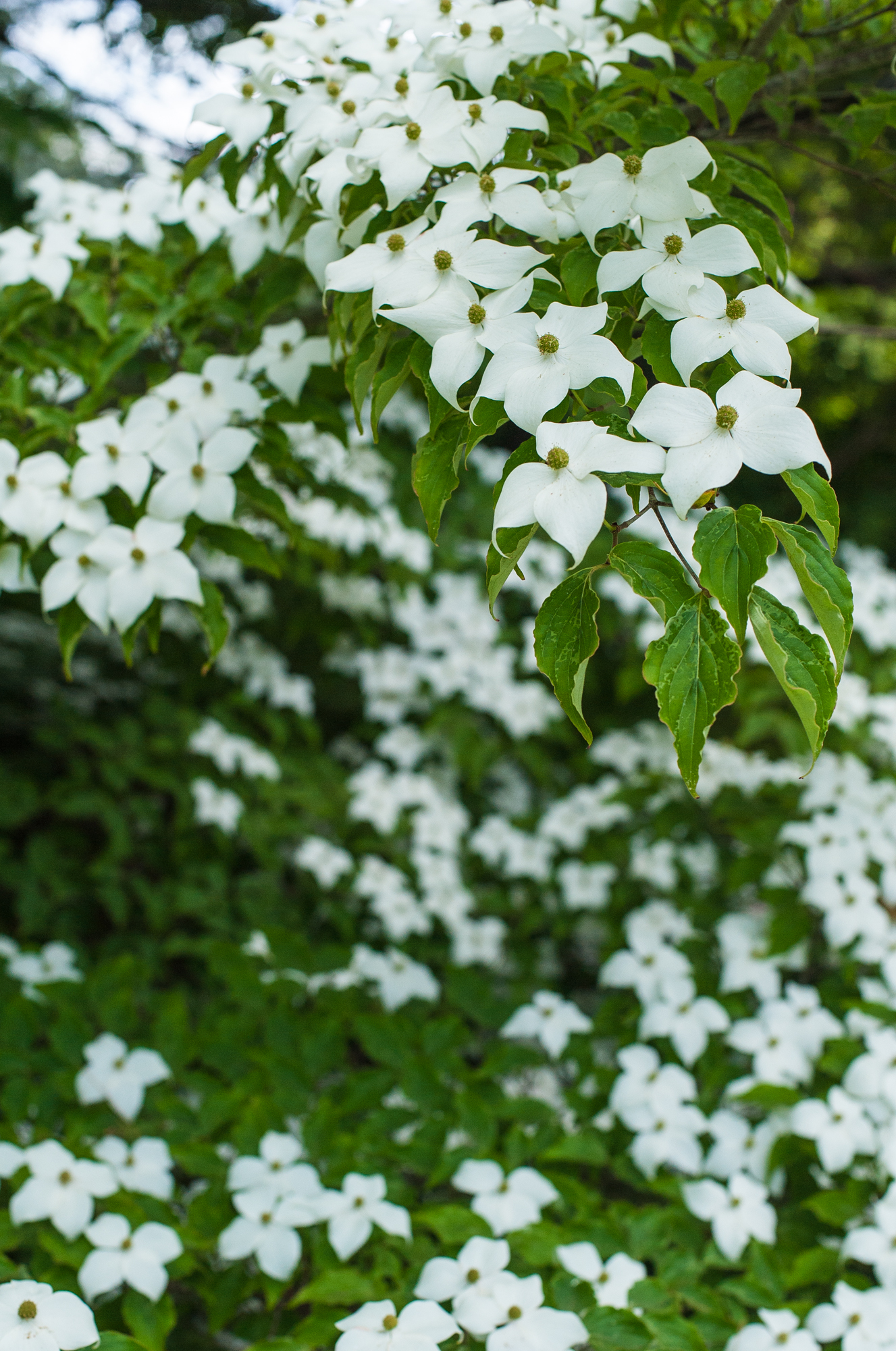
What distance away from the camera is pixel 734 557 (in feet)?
2.32

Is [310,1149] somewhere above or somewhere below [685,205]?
below

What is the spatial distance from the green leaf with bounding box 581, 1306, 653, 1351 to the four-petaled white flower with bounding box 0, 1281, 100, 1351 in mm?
492

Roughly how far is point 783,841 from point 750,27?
1277mm

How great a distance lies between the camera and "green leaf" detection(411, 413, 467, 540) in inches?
32.9

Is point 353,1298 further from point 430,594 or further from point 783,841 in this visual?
point 430,594

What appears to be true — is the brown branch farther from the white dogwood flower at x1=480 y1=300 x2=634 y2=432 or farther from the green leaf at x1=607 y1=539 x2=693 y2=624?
the green leaf at x1=607 y1=539 x2=693 y2=624

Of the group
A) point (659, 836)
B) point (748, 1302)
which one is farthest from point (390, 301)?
point (659, 836)

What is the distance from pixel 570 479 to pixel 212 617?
566mm

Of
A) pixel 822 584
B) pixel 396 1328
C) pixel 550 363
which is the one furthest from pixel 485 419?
pixel 396 1328

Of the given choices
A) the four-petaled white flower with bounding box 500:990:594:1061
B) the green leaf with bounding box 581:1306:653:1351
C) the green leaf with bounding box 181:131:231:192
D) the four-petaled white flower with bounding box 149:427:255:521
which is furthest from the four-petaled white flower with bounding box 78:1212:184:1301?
the green leaf with bounding box 181:131:231:192

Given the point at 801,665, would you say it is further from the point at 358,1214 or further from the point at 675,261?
the point at 358,1214

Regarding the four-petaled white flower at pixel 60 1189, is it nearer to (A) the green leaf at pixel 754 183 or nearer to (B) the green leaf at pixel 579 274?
(B) the green leaf at pixel 579 274

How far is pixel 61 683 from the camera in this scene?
106 inches

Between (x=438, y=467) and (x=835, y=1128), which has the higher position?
(x=438, y=467)
